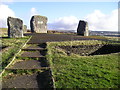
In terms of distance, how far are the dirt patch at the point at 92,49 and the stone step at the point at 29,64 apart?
6.09 metres

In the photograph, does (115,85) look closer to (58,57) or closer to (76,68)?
(76,68)

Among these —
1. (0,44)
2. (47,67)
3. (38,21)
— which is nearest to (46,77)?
(47,67)

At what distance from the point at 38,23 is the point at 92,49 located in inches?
752

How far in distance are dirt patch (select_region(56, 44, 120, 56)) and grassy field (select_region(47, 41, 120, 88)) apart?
526cm

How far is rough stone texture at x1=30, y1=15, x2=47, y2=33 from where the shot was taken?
123 feet

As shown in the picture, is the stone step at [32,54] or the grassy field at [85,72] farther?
the stone step at [32,54]

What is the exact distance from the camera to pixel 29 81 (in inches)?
417

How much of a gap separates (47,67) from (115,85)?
4.77m

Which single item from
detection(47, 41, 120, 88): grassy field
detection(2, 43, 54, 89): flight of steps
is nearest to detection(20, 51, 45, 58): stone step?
detection(2, 43, 54, 89): flight of steps

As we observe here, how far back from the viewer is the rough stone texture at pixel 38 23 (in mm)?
37406

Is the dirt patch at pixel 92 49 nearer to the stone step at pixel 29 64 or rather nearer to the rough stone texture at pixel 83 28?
the stone step at pixel 29 64

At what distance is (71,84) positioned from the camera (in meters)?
9.66

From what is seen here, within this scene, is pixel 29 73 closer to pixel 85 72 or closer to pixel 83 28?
pixel 85 72

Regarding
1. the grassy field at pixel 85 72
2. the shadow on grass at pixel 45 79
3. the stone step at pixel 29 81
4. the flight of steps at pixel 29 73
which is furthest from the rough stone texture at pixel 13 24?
the shadow on grass at pixel 45 79
